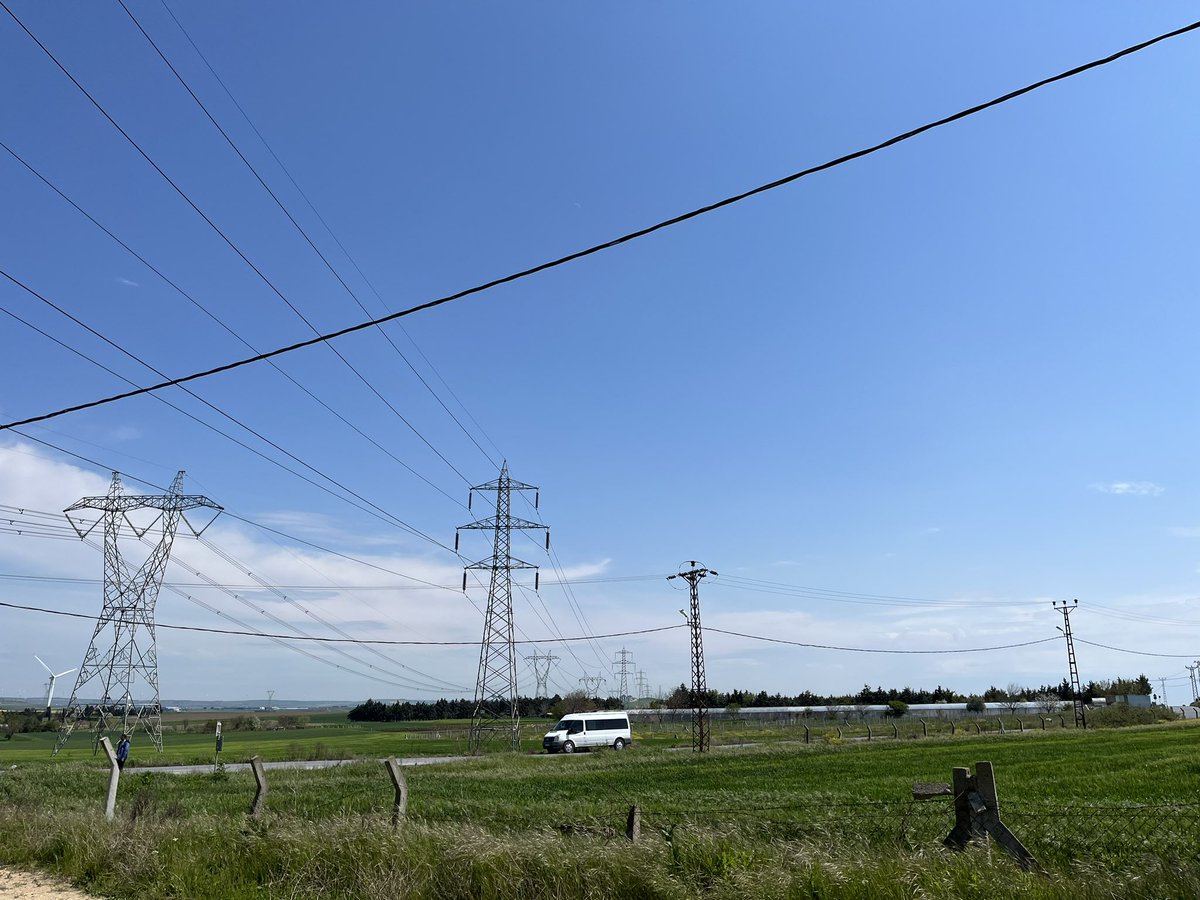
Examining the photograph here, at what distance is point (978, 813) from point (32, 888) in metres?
11.5

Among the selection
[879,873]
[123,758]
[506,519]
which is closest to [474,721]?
[506,519]

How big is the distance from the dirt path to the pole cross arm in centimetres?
1013

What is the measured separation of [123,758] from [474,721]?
21.4m

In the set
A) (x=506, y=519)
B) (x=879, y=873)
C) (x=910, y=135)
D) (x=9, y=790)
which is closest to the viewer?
(x=879, y=873)

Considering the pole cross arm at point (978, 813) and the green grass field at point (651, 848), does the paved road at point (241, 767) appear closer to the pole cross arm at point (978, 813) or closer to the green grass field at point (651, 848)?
the green grass field at point (651, 848)

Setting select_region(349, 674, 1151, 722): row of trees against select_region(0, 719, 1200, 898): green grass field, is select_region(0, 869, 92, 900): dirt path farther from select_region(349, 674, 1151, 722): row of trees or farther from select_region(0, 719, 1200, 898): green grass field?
select_region(349, 674, 1151, 722): row of trees

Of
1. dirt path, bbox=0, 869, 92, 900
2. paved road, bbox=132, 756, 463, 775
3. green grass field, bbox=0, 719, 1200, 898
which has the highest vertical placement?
green grass field, bbox=0, 719, 1200, 898

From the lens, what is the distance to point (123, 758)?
122ft

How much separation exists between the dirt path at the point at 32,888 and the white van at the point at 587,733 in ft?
149

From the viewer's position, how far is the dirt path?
33.0 ft

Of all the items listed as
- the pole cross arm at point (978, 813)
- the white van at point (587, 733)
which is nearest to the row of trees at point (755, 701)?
the white van at point (587, 733)

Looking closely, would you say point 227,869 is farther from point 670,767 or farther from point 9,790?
point 670,767

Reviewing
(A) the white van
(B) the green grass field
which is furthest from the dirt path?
(A) the white van

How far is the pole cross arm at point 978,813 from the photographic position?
23.5 feet
